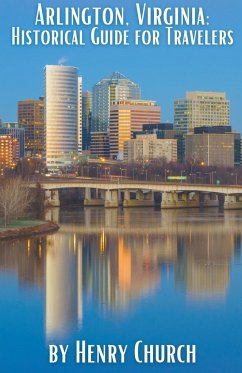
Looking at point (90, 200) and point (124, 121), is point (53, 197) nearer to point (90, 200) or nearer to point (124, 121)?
point (90, 200)

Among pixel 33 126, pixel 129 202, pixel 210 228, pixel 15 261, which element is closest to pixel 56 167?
pixel 33 126

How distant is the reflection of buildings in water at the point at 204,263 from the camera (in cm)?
2972

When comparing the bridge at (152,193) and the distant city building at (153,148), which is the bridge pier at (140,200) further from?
the distant city building at (153,148)

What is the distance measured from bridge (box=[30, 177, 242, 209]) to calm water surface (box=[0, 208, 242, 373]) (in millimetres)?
27346

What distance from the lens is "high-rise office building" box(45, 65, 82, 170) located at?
183 metres

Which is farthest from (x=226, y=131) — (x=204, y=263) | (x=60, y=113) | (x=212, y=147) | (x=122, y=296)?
(x=122, y=296)

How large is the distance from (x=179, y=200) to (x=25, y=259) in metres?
45.5

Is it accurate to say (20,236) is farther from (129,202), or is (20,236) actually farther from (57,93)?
(57,93)

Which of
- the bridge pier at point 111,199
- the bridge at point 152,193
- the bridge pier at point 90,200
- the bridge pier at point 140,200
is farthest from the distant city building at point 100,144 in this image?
the bridge pier at point 111,199

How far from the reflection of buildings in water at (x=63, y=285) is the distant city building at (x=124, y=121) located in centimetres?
12983

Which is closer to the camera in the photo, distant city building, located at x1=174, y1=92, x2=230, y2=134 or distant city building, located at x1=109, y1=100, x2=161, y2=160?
distant city building, located at x1=109, y1=100, x2=161, y2=160

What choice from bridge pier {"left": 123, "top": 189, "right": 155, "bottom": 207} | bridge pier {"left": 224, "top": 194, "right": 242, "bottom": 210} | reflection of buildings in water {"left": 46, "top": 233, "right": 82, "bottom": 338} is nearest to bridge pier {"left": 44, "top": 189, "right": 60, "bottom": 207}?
bridge pier {"left": 123, "top": 189, "right": 155, "bottom": 207}

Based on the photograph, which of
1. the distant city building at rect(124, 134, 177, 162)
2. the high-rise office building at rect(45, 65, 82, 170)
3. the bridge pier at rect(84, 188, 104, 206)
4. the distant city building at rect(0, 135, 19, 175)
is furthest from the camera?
the high-rise office building at rect(45, 65, 82, 170)

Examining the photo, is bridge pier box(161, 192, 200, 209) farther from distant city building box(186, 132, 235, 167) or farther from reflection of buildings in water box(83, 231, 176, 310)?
distant city building box(186, 132, 235, 167)
